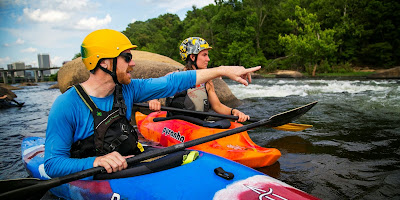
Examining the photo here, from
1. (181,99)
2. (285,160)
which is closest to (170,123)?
(181,99)

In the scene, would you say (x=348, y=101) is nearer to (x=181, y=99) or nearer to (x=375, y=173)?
(x=375, y=173)

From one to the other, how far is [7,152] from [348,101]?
1023 cm

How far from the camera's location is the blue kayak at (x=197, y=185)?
5.86 ft

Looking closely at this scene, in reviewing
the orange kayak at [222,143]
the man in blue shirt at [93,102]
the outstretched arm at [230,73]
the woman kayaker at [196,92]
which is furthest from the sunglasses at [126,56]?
the woman kayaker at [196,92]

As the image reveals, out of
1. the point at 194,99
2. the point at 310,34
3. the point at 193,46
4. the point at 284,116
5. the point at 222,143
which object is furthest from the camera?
the point at 310,34

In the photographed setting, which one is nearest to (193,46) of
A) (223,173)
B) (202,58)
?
(202,58)

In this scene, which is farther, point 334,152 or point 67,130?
point 334,152

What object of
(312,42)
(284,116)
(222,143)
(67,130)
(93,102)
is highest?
(312,42)

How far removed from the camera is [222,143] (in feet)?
11.6

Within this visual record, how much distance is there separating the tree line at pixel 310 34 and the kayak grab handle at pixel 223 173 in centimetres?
2800

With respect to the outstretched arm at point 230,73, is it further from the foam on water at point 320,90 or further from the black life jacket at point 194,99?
the foam on water at point 320,90

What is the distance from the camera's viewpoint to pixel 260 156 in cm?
330

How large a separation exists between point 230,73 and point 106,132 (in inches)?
41.2

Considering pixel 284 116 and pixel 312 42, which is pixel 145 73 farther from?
pixel 312 42
